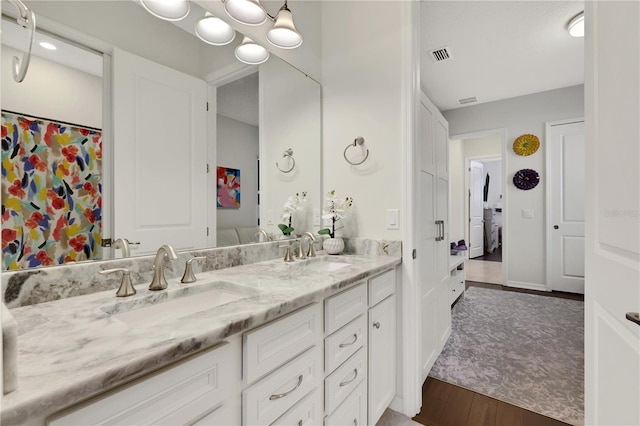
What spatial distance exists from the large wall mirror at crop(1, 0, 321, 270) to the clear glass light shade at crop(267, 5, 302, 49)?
174 mm

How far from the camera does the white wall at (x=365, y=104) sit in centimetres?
180

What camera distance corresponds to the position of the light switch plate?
1.78 metres

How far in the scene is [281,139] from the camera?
193 cm

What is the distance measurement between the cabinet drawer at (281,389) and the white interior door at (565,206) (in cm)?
433

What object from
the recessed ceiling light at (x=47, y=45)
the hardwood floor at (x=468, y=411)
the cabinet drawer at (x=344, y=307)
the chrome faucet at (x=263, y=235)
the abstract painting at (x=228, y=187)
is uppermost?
the recessed ceiling light at (x=47, y=45)

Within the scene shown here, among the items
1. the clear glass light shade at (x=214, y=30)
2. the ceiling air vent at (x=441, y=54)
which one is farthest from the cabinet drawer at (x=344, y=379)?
the ceiling air vent at (x=441, y=54)

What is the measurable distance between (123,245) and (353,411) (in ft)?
3.84

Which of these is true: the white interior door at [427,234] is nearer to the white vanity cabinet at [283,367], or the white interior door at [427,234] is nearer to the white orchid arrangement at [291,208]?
the white orchid arrangement at [291,208]

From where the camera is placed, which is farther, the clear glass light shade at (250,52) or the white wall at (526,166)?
the white wall at (526,166)

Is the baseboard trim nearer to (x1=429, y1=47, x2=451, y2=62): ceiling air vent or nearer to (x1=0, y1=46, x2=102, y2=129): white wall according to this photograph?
(x1=429, y1=47, x2=451, y2=62): ceiling air vent

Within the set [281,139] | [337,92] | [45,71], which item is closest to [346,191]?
[281,139]

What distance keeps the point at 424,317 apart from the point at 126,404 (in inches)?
68.7

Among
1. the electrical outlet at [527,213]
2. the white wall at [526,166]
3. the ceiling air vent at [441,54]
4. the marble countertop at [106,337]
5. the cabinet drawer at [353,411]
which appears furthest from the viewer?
the electrical outlet at [527,213]

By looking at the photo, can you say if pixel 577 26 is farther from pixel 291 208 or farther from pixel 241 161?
pixel 241 161
